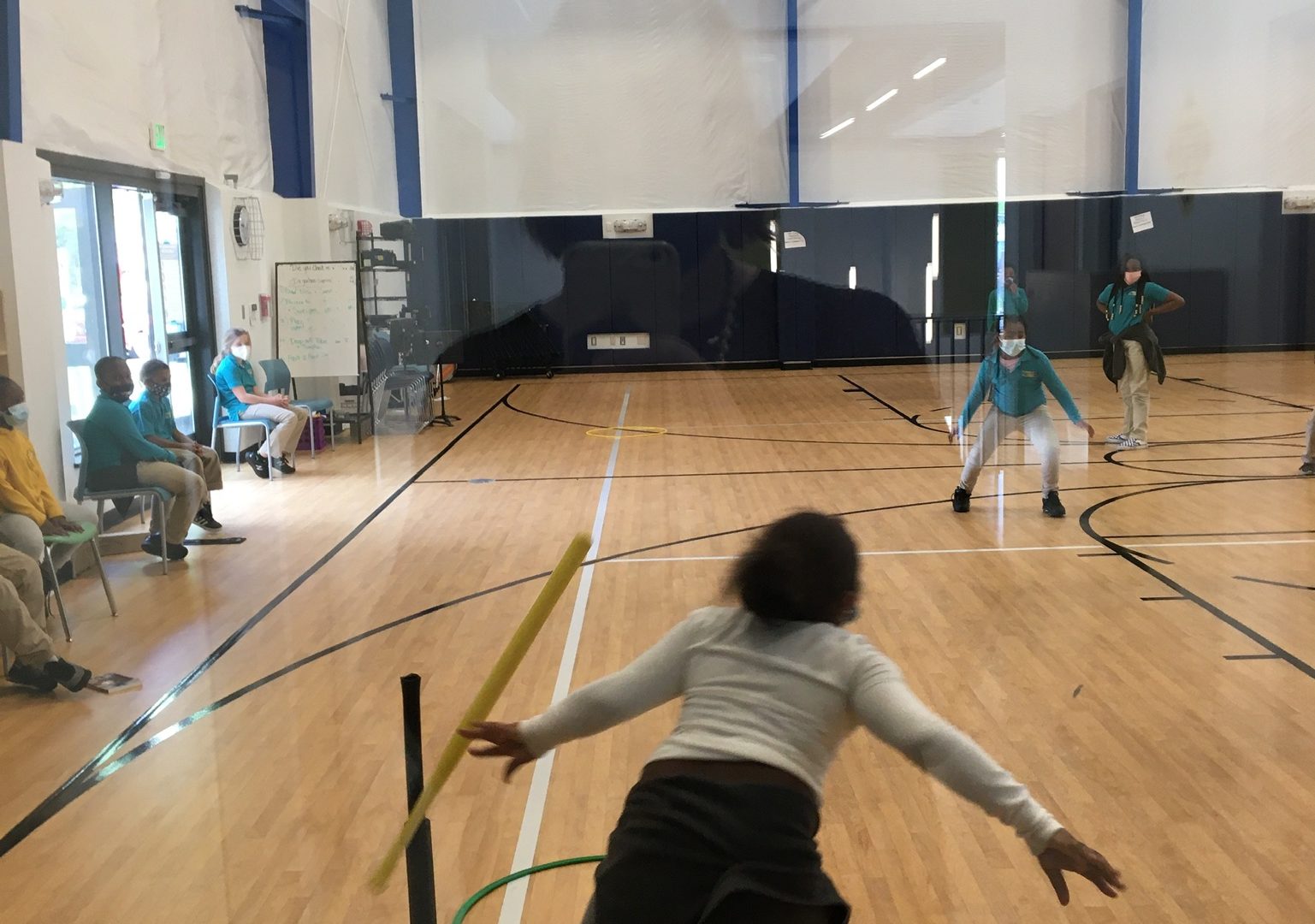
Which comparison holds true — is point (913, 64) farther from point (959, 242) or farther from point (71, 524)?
point (71, 524)

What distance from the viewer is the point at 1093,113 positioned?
2.92 meters

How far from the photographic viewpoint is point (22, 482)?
10.7 ft

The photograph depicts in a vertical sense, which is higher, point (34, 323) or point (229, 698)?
point (34, 323)

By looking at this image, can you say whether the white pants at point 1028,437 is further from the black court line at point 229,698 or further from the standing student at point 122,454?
the standing student at point 122,454

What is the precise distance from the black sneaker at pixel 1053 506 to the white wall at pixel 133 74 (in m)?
3.21

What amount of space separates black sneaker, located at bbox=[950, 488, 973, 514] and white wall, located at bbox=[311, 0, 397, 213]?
9.61 feet

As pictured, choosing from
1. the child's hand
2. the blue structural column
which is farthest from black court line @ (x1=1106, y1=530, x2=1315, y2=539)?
the child's hand

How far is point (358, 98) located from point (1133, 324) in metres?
2.24

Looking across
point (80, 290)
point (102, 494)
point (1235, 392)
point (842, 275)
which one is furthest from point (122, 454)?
point (1235, 392)

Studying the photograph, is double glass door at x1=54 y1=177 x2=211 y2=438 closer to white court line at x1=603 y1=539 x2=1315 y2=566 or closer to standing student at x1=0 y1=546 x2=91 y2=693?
standing student at x1=0 y1=546 x2=91 y2=693

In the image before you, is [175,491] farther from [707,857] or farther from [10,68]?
[707,857]

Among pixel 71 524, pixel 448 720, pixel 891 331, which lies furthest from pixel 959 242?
pixel 71 524

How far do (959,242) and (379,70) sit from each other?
158 centimetres

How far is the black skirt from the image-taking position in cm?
126
